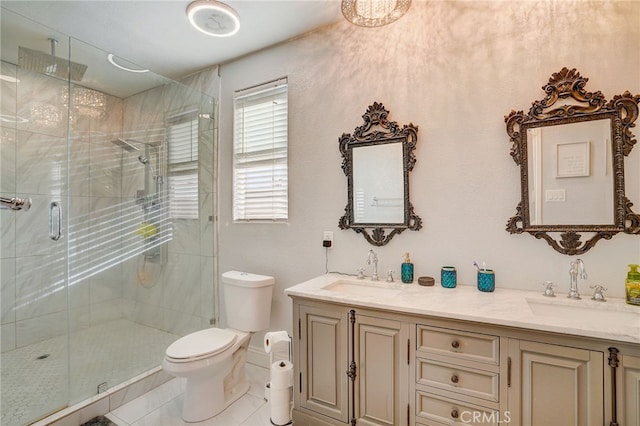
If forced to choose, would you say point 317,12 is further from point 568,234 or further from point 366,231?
point 568,234

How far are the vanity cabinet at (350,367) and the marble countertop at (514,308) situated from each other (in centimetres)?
9

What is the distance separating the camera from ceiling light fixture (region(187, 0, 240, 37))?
1.88 m

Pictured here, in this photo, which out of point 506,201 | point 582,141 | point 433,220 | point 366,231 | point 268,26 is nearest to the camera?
point 582,141

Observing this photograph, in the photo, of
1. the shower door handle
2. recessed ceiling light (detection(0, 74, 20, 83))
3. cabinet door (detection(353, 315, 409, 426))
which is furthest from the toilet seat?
recessed ceiling light (detection(0, 74, 20, 83))

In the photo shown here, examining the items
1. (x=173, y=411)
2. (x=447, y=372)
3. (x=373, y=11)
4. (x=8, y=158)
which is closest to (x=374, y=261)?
(x=447, y=372)

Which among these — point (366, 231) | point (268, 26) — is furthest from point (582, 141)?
point (268, 26)

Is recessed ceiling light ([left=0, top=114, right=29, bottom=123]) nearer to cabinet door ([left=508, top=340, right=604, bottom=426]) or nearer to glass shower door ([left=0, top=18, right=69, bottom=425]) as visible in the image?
glass shower door ([left=0, top=18, right=69, bottom=425])

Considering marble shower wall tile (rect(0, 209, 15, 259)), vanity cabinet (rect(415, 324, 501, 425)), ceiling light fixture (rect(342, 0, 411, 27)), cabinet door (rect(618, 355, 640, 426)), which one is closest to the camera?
cabinet door (rect(618, 355, 640, 426))

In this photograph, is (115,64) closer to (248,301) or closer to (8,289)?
(8,289)

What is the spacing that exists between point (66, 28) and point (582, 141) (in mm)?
3560

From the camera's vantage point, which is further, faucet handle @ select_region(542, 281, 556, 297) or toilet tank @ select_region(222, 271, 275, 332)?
toilet tank @ select_region(222, 271, 275, 332)

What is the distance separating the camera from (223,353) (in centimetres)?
185

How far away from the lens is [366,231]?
2020 millimetres

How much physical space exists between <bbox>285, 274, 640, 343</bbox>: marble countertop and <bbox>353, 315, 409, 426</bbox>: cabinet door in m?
0.12
